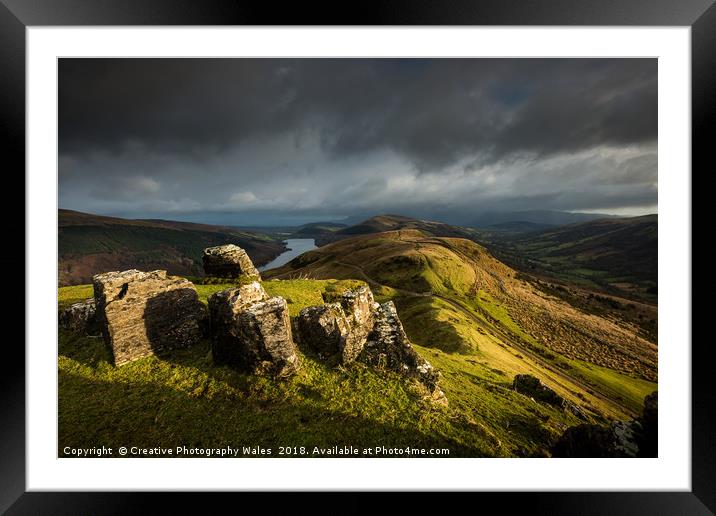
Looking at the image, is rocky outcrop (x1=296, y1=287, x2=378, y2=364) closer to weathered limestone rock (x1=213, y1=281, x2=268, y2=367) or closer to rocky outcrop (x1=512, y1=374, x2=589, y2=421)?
weathered limestone rock (x1=213, y1=281, x2=268, y2=367)

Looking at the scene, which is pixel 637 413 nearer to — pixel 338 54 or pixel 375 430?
pixel 375 430

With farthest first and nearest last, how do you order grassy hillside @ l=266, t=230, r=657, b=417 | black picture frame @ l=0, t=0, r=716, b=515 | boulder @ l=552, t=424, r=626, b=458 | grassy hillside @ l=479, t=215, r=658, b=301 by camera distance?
grassy hillside @ l=479, t=215, r=658, b=301
grassy hillside @ l=266, t=230, r=657, b=417
boulder @ l=552, t=424, r=626, b=458
black picture frame @ l=0, t=0, r=716, b=515

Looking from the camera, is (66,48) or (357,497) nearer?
(357,497)

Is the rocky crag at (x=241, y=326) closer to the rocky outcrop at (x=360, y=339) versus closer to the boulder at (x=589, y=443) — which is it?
the rocky outcrop at (x=360, y=339)

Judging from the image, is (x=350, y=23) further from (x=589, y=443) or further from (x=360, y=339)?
(x=589, y=443)

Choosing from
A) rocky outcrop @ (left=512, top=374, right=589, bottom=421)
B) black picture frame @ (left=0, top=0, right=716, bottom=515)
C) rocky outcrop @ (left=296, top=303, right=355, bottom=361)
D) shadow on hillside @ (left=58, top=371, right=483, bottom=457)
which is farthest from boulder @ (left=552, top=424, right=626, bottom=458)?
rocky outcrop @ (left=296, top=303, right=355, bottom=361)

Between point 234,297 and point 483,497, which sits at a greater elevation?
point 234,297
